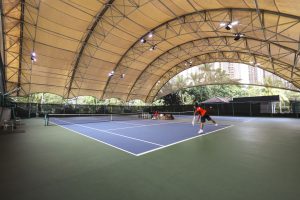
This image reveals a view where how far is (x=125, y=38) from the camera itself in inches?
809

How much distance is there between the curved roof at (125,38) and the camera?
1409 centimetres

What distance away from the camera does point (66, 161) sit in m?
4.37

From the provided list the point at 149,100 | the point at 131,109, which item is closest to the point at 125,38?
the point at 131,109

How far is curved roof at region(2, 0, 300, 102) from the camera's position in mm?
14086

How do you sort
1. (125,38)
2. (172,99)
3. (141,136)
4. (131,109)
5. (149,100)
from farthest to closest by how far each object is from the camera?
(172,99), (149,100), (131,109), (125,38), (141,136)

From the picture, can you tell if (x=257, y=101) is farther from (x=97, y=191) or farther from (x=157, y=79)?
(x=97, y=191)

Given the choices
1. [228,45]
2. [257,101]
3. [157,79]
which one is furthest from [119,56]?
[257,101]

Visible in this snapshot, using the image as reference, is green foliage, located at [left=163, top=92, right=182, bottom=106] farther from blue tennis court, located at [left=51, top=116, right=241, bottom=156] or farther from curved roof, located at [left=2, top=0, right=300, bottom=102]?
blue tennis court, located at [left=51, top=116, right=241, bottom=156]

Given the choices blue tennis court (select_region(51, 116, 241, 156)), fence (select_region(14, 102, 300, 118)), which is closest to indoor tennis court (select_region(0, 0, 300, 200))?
blue tennis court (select_region(51, 116, 241, 156))

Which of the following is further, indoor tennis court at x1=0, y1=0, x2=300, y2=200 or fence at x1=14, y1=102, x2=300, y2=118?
fence at x1=14, y1=102, x2=300, y2=118

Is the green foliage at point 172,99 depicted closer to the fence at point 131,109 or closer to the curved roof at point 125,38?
the fence at point 131,109

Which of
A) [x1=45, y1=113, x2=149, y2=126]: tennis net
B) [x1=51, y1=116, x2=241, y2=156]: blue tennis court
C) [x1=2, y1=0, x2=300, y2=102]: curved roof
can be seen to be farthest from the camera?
[x1=45, y1=113, x2=149, y2=126]: tennis net

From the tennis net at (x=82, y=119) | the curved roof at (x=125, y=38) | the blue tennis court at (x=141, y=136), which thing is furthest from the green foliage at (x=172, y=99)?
the blue tennis court at (x=141, y=136)

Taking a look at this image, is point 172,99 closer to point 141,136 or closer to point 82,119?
point 82,119
